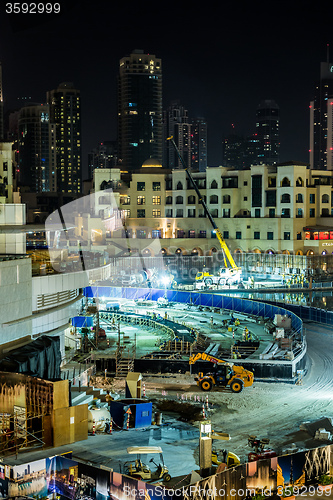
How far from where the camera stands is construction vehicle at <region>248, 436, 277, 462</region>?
55.5 feet

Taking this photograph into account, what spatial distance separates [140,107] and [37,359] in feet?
474

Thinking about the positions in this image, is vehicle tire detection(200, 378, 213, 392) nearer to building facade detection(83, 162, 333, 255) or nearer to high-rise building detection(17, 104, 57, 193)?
building facade detection(83, 162, 333, 255)

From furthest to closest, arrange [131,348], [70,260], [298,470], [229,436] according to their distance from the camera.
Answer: [131,348], [70,260], [229,436], [298,470]

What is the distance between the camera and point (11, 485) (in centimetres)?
1369

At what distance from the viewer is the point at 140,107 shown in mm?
158500

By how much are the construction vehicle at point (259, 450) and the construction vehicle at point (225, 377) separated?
5453 millimetres

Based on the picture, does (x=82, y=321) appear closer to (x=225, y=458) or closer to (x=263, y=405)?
(x=263, y=405)

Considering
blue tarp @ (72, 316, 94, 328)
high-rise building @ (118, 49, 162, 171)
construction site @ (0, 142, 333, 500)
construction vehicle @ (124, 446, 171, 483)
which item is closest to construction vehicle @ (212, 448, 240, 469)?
construction site @ (0, 142, 333, 500)

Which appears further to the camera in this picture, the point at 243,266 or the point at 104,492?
the point at 243,266

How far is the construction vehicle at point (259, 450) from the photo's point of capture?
16922mm

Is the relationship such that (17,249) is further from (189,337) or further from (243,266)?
(243,266)

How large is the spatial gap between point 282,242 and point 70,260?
148ft

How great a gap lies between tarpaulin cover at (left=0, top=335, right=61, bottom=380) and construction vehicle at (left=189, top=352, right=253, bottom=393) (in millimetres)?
6485

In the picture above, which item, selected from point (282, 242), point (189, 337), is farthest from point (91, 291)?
point (282, 242)
